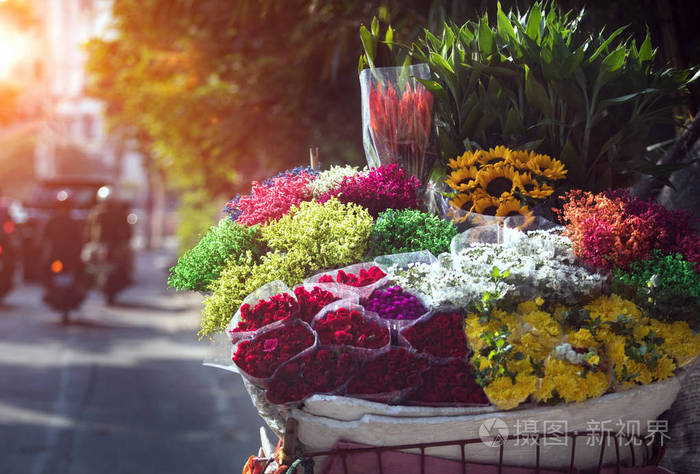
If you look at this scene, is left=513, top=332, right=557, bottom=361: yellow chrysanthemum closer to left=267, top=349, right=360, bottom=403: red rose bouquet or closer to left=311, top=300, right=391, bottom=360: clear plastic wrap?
A: left=311, top=300, right=391, bottom=360: clear plastic wrap

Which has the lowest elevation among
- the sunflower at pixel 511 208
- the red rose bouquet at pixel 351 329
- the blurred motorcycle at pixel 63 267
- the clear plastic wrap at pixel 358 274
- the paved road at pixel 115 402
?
the paved road at pixel 115 402

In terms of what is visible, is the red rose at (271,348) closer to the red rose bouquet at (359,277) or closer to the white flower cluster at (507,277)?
the red rose bouquet at (359,277)

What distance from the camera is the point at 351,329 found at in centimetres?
199

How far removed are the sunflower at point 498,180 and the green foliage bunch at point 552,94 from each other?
183 mm

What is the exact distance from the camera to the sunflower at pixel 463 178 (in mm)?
2352

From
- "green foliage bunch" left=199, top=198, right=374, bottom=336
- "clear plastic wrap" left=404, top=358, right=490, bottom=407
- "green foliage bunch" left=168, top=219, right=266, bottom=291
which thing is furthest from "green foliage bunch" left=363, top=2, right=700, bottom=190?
"clear plastic wrap" left=404, top=358, right=490, bottom=407

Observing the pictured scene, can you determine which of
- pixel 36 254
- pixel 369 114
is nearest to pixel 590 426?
pixel 369 114

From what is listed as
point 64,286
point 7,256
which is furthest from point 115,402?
point 7,256

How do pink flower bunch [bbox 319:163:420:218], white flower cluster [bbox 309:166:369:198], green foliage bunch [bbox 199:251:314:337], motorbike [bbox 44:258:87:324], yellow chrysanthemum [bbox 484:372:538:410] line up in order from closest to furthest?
yellow chrysanthemum [bbox 484:372:538:410], green foliage bunch [bbox 199:251:314:337], pink flower bunch [bbox 319:163:420:218], white flower cluster [bbox 309:166:369:198], motorbike [bbox 44:258:87:324]

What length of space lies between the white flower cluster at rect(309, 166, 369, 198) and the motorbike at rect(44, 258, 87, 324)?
10.1 meters

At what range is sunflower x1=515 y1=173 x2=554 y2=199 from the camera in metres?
2.30

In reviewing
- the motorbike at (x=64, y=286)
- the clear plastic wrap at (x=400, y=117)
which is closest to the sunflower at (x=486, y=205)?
the clear plastic wrap at (x=400, y=117)

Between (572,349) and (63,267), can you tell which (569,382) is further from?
(63,267)

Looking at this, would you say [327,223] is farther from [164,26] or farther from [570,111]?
[164,26]
